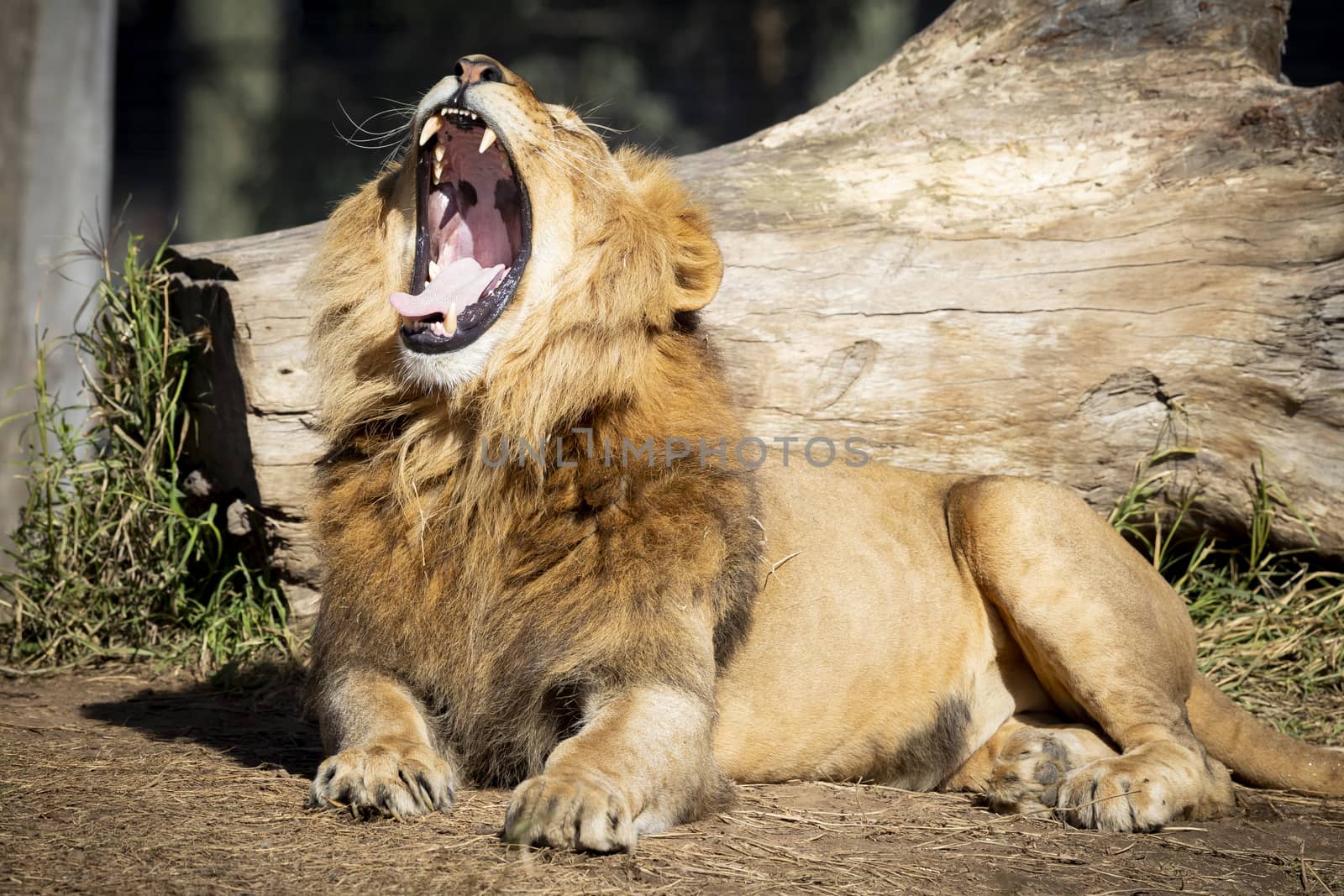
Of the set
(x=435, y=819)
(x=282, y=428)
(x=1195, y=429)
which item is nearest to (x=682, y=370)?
(x=435, y=819)

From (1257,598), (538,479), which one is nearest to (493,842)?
(538,479)

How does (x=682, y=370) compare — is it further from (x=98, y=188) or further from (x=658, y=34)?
(x=658, y=34)

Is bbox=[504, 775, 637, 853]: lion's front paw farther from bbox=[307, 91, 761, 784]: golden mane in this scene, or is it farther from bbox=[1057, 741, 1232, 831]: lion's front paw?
bbox=[1057, 741, 1232, 831]: lion's front paw

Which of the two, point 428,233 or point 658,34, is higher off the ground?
point 658,34

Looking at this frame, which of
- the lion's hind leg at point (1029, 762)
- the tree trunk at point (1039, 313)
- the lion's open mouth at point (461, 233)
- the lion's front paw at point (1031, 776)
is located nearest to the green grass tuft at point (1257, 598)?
the tree trunk at point (1039, 313)

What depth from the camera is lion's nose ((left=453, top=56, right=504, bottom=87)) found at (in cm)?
327

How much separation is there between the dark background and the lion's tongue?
708 cm

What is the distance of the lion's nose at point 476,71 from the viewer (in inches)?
129

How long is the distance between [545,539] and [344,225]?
1.06 m

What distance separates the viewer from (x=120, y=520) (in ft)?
→ 16.2

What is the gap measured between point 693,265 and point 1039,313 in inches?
68.8

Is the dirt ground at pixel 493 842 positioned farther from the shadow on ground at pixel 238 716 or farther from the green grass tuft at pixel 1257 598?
the green grass tuft at pixel 1257 598

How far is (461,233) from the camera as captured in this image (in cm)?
359

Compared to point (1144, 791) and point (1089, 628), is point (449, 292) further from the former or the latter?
point (1144, 791)
